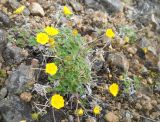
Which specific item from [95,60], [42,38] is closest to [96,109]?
[95,60]

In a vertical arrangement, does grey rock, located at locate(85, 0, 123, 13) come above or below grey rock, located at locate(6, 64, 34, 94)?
above

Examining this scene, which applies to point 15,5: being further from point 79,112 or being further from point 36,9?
point 79,112

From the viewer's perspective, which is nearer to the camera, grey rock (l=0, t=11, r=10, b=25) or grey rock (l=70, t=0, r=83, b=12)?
grey rock (l=0, t=11, r=10, b=25)

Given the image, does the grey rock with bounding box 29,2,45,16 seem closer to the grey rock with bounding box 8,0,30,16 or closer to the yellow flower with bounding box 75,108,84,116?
the grey rock with bounding box 8,0,30,16

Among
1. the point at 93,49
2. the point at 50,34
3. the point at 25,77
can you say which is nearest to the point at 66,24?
the point at 93,49

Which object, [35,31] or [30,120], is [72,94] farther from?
[35,31]

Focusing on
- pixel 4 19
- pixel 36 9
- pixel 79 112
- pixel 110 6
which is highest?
pixel 110 6

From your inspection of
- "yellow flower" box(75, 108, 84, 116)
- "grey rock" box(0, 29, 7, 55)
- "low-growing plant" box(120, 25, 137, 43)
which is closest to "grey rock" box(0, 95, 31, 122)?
"yellow flower" box(75, 108, 84, 116)
